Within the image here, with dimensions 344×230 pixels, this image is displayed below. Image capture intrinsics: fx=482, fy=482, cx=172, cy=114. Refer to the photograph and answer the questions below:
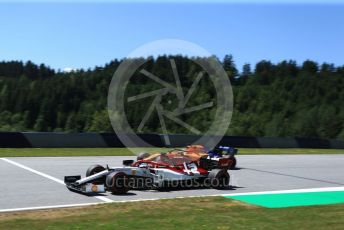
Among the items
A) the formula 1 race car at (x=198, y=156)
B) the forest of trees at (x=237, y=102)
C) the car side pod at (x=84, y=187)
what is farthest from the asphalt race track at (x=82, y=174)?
the forest of trees at (x=237, y=102)

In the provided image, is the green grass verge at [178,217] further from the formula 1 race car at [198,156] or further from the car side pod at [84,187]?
the formula 1 race car at [198,156]

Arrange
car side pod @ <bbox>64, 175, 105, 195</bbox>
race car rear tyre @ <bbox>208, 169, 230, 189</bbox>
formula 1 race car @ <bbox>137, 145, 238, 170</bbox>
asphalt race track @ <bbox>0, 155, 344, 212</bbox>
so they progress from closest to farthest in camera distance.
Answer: asphalt race track @ <bbox>0, 155, 344, 212</bbox>
car side pod @ <bbox>64, 175, 105, 195</bbox>
race car rear tyre @ <bbox>208, 169, 230, 189</bbox>
formula 1 race car @ <bbox>137, 145, 238, 170</bbox>

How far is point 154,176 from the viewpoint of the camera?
13422 mm

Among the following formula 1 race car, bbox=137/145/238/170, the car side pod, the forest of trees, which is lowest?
the car side pod

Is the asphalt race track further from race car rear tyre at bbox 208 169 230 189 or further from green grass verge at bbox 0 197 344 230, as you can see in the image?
green grass verge at bbox 0 197 344 230

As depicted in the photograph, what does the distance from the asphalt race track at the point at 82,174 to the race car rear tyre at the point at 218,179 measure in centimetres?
21

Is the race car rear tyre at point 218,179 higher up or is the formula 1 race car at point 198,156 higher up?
the formula 1 race car at point 198,156

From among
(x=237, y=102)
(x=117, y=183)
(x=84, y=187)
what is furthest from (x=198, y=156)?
(x=237, y=102)

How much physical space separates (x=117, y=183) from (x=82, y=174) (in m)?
4.37

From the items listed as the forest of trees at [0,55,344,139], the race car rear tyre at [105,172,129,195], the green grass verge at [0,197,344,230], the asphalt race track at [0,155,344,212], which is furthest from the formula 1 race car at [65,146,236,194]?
the forest of trees at [0,55,344,139]

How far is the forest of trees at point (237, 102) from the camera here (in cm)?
9388

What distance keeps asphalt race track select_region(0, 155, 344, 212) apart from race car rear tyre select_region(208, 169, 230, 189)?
211 mm

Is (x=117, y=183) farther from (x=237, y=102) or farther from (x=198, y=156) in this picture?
(x=237, y=102)

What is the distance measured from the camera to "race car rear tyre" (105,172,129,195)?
40.9 feet
